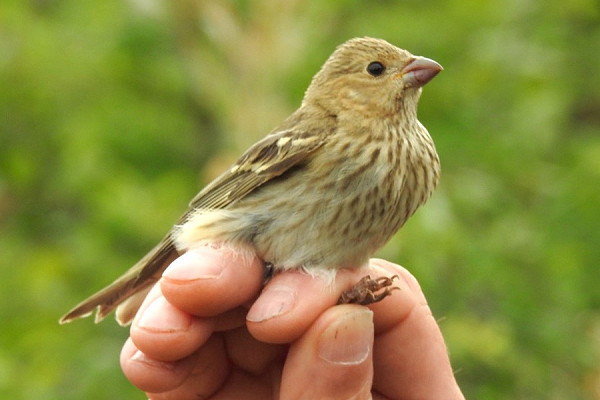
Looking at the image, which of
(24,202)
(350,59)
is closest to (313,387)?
(350,59)

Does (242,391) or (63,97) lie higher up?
(63,97)

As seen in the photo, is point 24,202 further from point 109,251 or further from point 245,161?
point 245,161

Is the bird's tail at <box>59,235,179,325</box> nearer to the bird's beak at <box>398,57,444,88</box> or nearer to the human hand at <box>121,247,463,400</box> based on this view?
the human hand at <box>121,247,463,400</box>

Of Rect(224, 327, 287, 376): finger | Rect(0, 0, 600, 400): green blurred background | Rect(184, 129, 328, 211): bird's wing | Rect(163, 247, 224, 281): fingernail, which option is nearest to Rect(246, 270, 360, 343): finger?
Rect(163, 247, 224, 281): fingernail

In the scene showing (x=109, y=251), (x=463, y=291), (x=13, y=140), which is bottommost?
(x=463, y=291)

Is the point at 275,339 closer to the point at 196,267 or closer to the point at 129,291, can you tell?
the point at 196,267

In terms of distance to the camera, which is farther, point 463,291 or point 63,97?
point 63,97
